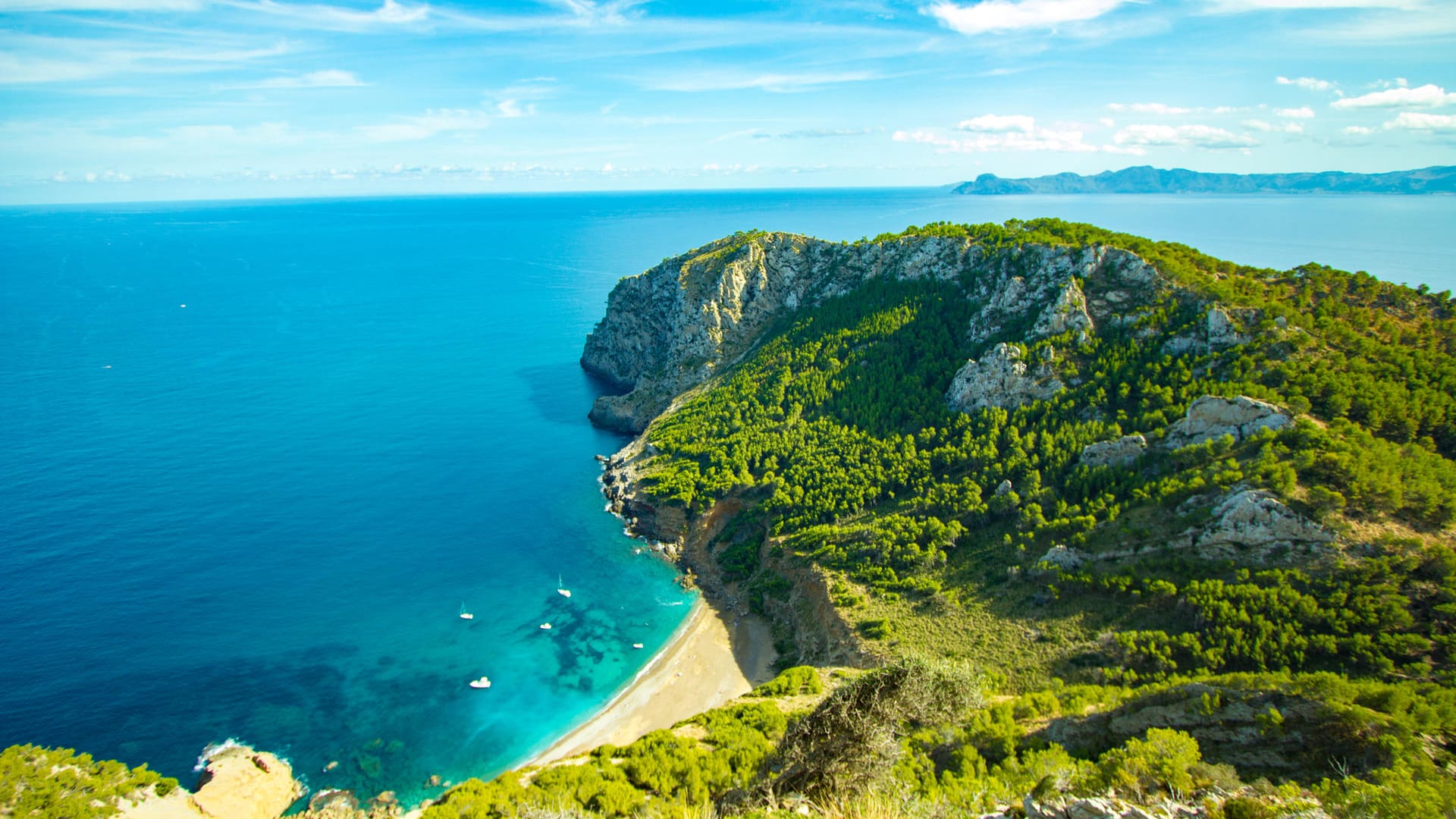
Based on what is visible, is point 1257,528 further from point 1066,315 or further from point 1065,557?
point 1066,315

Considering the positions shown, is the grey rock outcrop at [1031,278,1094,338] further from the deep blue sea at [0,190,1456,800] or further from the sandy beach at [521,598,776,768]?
the deep blue sea at [0,190,1456,800]

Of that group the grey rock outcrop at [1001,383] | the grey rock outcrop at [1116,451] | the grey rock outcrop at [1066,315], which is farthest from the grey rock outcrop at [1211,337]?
the grey rock outcrop at [1116,451]

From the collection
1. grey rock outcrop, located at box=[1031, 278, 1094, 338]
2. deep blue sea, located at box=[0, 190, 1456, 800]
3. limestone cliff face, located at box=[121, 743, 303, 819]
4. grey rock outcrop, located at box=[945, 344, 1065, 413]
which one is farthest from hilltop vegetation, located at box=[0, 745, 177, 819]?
grey rock outcrop, located at box=[1031, 278, 1094, 338]

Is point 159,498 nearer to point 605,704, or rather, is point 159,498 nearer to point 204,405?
point 204,405

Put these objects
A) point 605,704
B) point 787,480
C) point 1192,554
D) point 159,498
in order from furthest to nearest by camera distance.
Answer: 1. point 159,498
2. point 787,480
3. point 605,704
4. point 1192,554

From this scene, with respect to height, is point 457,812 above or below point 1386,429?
below

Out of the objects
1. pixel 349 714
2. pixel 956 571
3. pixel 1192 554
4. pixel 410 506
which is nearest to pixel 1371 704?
pixel 1192 554
